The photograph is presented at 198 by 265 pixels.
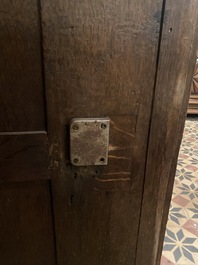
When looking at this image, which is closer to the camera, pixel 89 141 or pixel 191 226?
pixel 89 141

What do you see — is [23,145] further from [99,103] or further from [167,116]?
[167,116]

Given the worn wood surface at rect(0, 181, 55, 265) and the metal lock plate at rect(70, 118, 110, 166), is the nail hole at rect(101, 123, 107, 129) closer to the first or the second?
the metal lock plate at rect(70, 118, 110, 166)

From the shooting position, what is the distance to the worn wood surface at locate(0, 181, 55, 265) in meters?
0.55

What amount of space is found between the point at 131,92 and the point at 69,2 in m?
0.21

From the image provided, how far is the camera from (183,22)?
453 mm

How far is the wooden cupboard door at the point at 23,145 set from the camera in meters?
0.43

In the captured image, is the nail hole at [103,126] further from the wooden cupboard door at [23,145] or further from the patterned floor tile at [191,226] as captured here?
the patterned floor tile at [191,226]

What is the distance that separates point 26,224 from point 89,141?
0.28 m

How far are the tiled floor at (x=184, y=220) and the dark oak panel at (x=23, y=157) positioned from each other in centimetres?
119

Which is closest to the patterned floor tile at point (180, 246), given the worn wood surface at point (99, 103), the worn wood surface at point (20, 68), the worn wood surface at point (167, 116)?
the worn wood surface at point (167, 116)

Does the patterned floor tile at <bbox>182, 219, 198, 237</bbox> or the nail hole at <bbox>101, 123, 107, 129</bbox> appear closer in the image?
the nail hole at <bbox>101, 123, 107, 129</bbox>

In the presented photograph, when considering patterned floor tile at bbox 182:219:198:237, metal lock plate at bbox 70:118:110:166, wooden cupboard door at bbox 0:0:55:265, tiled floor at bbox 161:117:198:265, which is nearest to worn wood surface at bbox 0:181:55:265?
wooden cupboard door at bbox 0:0:55:265

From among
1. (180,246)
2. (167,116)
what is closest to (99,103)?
(167,116)

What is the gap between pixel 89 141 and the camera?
1.65ft
